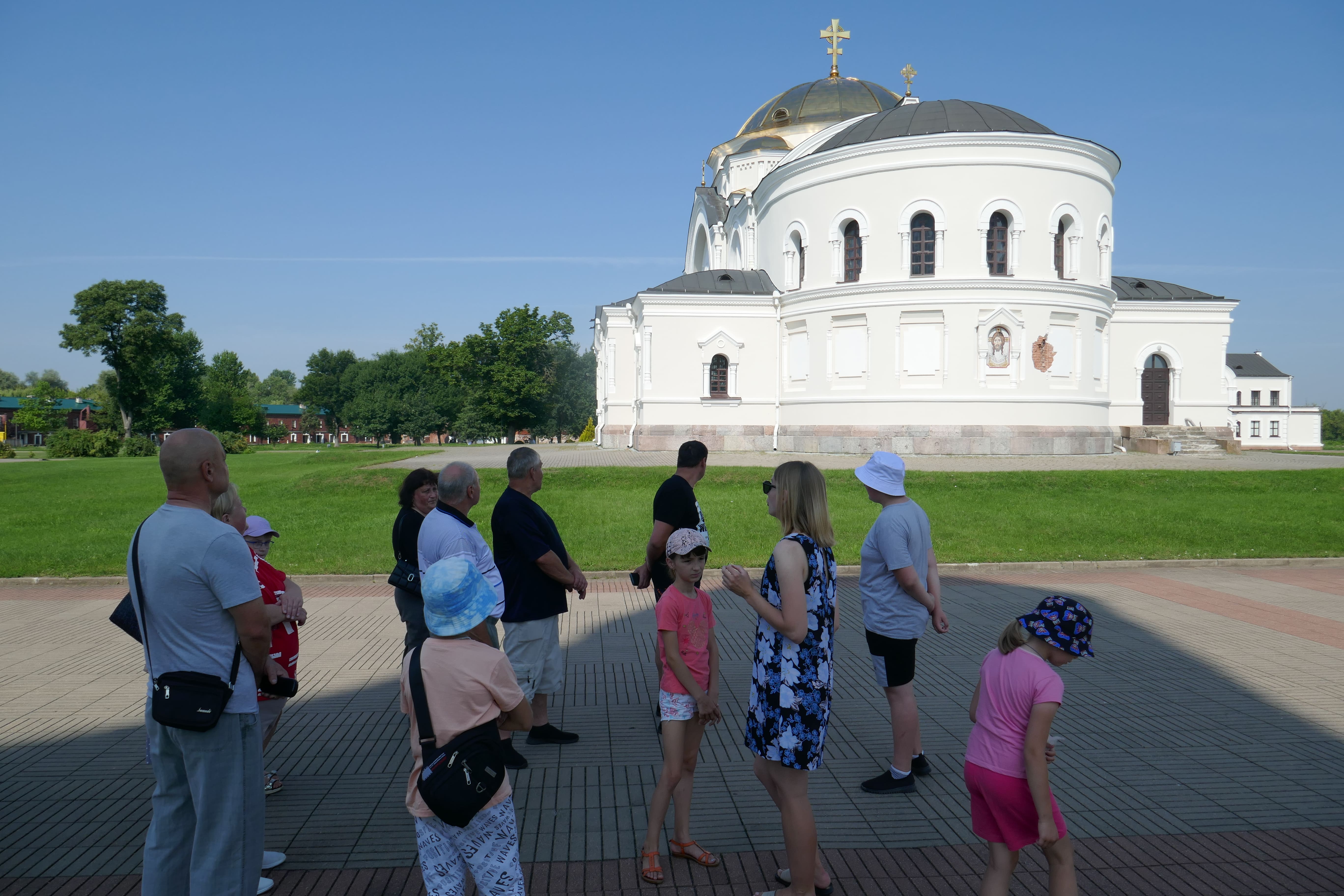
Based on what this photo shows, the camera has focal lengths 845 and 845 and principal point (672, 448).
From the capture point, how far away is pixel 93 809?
4.68 meters

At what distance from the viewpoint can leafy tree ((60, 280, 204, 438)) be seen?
212 ft

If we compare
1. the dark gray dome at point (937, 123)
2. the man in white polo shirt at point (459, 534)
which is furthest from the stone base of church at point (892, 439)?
the man in white polo shirt at point (459, 534)

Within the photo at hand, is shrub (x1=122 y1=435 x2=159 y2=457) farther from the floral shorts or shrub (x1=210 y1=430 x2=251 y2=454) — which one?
the floral shorts

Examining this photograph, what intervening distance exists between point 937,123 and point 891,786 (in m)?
33.4

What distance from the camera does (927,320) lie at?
32562mm

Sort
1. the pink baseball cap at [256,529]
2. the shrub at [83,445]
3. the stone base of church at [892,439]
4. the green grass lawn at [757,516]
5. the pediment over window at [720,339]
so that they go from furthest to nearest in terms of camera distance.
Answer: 1. the shrub at [83,445]
2. the pediment over window at [720,339]
3. the stone base of church at [892,439]
4. the green grass lawn at [757,516]
5. the pink baseball cap at [256,529]

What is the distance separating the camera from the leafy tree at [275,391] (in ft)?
504

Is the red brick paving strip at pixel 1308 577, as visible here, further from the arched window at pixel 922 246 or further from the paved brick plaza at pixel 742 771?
the arched window at pixel 922 246

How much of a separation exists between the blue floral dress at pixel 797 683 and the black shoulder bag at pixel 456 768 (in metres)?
1.24

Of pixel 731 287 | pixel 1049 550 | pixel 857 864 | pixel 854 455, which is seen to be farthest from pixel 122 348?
pixel 857 864

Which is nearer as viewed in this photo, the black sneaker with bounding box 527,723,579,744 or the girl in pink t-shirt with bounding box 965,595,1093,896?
the girl in pink t-shirt with bounding box 965,595,1093,896

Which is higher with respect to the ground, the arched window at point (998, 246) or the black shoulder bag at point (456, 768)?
the arched window at point (998, 246)

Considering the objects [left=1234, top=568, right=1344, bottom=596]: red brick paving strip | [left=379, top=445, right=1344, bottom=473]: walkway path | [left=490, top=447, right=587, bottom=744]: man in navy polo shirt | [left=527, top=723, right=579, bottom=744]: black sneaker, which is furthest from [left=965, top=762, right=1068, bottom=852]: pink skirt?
[left=379, top=445, right=1344, bottom=473]: walkway path

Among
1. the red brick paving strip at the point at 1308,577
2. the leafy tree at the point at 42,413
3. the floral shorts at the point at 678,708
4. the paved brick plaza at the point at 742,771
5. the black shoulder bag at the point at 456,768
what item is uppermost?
the leafy tree at the point at 42,413
